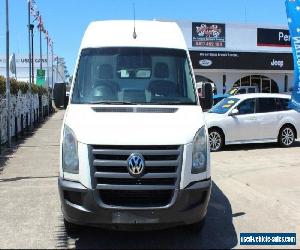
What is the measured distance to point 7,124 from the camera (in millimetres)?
16062

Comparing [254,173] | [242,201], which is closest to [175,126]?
[242,201]

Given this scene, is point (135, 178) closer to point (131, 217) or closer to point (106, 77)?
point (131, 217)

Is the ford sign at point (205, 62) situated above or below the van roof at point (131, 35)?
above

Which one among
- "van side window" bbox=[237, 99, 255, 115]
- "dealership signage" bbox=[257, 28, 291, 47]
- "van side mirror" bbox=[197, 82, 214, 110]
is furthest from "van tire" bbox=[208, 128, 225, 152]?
"dealership signage" bbox=[257, 28, 291, 47]

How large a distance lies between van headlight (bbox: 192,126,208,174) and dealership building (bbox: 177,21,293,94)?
30003mm

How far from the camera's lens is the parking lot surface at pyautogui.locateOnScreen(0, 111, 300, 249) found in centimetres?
638

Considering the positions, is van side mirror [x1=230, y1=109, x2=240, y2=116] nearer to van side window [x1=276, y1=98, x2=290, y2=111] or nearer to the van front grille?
van side window [x1=276, y1=98, x2=290, y2=111]

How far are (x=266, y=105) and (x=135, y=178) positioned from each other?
35.9ft

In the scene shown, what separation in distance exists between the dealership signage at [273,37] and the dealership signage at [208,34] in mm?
3281

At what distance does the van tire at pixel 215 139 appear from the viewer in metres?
14.9

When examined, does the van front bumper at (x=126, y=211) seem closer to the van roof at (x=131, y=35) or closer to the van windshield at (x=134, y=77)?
the van windshield at (x=134, y=77)

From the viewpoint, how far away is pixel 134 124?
583cm

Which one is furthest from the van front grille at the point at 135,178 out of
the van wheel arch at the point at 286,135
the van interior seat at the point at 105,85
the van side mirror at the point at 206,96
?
the van wheel arch at the point at 286,135

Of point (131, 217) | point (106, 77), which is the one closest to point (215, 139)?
point (106, 77)
